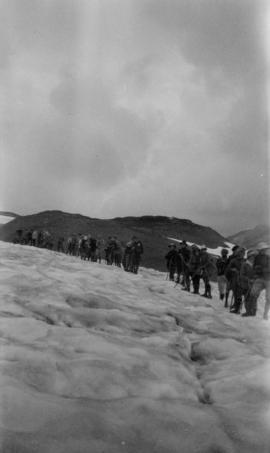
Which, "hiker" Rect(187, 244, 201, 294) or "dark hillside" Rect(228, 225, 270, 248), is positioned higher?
"dark hillside" Rect(228, 225, 270, 248)

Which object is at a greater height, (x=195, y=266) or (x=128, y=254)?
(x=128, y=254)

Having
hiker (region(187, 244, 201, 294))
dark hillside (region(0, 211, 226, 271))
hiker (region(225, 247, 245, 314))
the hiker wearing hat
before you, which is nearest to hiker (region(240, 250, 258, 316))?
hiker (region(225, 247, 245, 314))

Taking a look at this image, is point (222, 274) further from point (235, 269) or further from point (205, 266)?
point (235, 269)

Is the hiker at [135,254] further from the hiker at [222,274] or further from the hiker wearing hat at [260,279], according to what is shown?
the hiker wearing hat at [260,279]

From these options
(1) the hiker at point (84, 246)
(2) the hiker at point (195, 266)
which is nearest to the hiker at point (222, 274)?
(2) the hiker at point (195, 266)

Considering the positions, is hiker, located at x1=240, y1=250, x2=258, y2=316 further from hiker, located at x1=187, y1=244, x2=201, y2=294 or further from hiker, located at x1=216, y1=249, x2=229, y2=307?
hiker, located at x1=187, y1=244, x2=201, y2=294

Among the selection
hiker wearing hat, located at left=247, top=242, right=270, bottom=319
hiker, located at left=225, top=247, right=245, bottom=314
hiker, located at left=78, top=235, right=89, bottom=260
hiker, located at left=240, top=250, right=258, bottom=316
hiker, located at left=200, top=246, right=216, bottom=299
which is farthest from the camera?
hiker, located at left=78, top=235, right=89, bottom=260

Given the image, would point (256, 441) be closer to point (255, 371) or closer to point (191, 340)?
point (255, 371)

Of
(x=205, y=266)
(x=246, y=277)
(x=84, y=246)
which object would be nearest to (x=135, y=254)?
(x=205, y=266)
